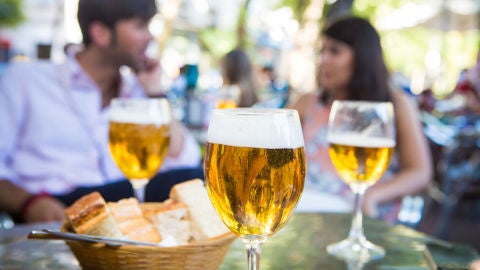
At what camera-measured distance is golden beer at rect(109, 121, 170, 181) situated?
132cm

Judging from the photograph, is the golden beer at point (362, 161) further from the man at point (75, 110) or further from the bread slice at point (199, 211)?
the man at point (75, 110)

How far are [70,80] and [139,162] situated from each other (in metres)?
1.21

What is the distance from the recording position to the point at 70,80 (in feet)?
7.84

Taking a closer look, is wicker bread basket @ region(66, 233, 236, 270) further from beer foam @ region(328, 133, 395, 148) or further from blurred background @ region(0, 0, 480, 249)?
blurred background @ region(0, 0, 480, 249)

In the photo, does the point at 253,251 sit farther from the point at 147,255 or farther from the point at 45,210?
the point at 45,210

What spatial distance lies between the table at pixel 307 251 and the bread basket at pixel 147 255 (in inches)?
8.0

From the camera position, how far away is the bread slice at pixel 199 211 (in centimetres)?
97

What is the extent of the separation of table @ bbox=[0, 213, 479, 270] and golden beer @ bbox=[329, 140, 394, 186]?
0.17 m

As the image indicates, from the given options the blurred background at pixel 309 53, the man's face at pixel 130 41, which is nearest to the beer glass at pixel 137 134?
the man's face at pixel 130 41

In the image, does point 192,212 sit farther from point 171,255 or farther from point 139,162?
point 139,162

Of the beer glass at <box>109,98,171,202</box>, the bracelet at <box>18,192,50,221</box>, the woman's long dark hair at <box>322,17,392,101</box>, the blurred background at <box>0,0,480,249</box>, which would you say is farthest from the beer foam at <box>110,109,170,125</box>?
the woman's long dark hair at <box>322,17,392,101</box>

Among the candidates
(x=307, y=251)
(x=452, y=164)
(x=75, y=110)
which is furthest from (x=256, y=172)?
(x=452, y=164)

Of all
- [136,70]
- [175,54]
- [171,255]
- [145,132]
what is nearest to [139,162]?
[145,132]

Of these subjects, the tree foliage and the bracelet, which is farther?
the tree foliage
